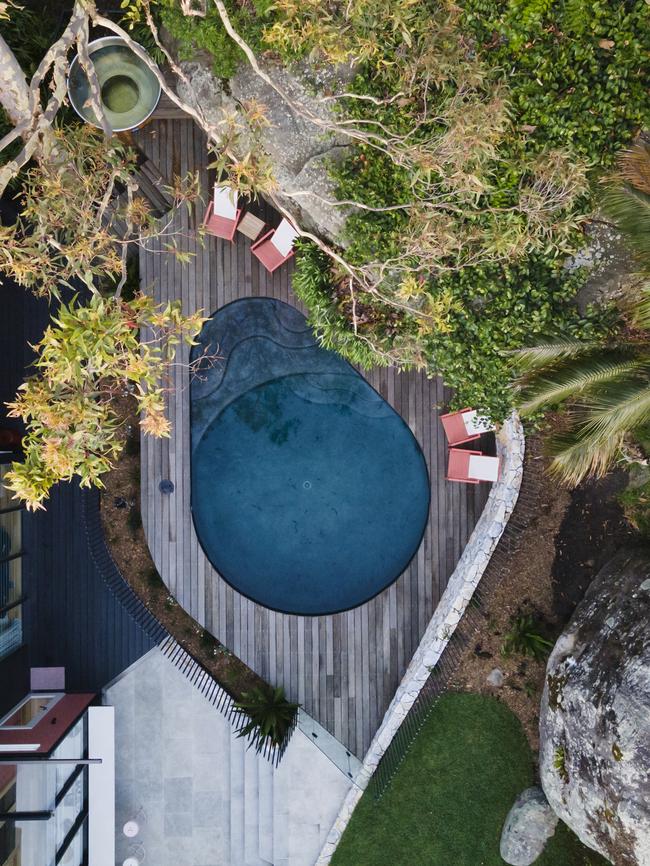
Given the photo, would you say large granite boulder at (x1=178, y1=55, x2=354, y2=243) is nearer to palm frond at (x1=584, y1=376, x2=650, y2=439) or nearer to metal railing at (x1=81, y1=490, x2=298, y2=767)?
palm frond at (x1=584, y1=376, x2=650, y2=439)

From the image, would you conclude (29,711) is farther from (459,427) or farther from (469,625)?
(459,427)

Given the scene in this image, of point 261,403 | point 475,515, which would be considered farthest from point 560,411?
point 261,403

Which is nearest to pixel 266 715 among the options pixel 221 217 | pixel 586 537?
pixel 586 537

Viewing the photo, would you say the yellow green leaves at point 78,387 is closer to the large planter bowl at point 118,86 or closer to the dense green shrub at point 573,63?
the large planter bowl at point 118,86

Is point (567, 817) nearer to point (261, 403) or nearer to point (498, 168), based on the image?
point (261, 403)

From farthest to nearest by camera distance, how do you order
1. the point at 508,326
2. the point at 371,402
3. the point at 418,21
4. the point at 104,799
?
the point at 371,402 < the point at 104,799 < the point at 508,326 < the point at 418,21

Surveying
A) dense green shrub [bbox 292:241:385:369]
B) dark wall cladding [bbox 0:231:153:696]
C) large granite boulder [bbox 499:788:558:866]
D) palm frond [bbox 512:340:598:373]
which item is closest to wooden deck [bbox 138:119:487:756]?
dark wall cladding [bbox 0:231:153:696]

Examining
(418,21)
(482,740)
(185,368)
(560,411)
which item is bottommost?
(482,740)
